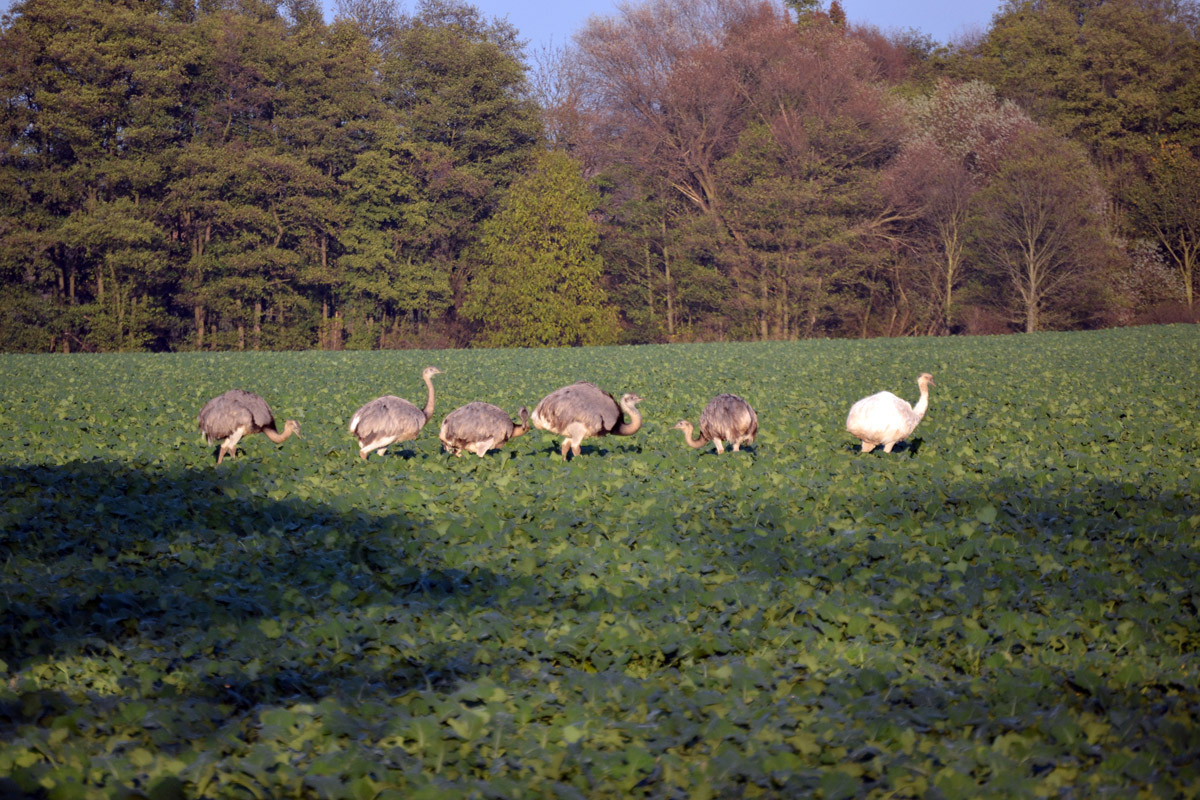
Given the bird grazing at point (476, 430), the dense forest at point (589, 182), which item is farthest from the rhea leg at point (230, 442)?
the dense forest at point (589, 182)

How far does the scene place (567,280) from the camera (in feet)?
191

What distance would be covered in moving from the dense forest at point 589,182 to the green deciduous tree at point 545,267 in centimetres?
18

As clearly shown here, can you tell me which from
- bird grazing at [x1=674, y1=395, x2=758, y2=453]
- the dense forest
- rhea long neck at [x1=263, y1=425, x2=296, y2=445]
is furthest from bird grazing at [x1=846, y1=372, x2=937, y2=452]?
the dense forest

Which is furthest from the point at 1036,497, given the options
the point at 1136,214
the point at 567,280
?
the point at 1136,214

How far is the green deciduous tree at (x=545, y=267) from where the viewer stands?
2265 inches

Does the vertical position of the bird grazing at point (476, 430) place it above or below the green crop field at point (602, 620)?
above

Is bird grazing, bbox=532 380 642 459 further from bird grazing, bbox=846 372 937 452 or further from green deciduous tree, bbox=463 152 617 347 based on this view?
green deciduous tree, bbox=463 152 617 347

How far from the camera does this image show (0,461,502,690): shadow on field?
239 inches

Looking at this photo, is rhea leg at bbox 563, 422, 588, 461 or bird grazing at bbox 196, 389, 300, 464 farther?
rhea leg at bbox 563, 422, 588, 461

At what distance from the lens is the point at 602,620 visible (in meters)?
6.68

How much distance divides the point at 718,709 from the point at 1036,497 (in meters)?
6.58

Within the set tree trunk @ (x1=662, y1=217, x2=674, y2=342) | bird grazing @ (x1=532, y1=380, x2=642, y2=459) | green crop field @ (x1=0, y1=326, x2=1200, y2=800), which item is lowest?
green crop field @ (x1=0, y1=326, x2=1200, y2=800)

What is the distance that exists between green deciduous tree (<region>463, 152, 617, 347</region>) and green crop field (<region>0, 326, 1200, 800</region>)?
4358 centimetres

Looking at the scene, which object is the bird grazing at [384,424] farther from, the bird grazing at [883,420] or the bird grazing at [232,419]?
the bird grazing at [883,420]
